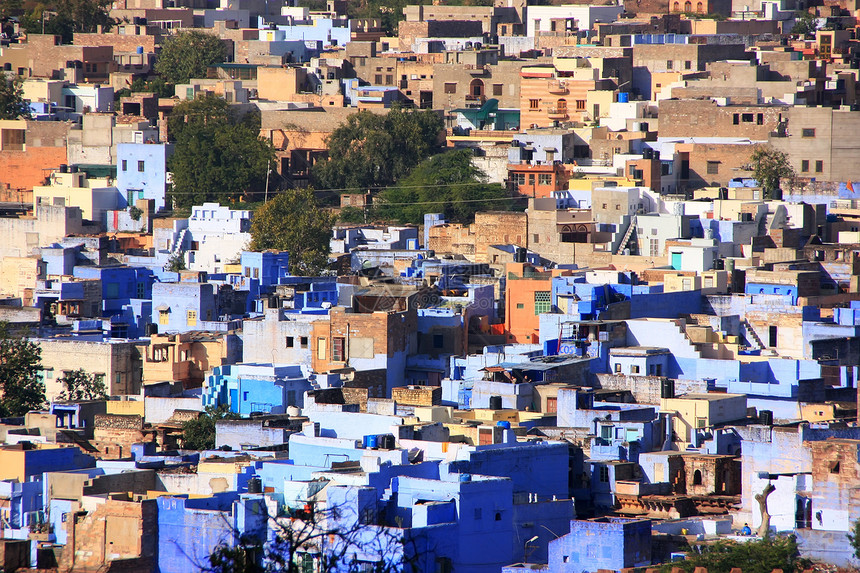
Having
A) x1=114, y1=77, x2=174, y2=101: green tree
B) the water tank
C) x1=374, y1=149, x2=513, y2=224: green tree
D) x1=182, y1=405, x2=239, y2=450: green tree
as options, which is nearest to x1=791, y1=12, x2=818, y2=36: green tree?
x1=114, y1=77, x2=174, y2=101: green tree

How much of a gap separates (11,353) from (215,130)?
63.1ft

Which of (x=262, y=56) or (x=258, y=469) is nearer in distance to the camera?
(x=258, y=469)

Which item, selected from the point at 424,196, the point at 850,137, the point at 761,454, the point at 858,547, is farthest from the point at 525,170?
the point at 858,547

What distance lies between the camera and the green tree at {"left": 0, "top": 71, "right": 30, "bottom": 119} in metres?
56.2

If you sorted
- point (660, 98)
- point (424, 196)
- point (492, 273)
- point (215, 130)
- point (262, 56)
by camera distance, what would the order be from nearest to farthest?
point (492, 273) → point (424, 196) → point (215, 130) → point (660, 98) → point (262, 56)

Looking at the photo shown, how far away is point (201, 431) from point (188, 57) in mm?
35012

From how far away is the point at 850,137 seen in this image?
50.2 metres

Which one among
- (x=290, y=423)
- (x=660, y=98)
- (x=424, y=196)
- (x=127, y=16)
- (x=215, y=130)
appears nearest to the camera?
(x=290, y=423)

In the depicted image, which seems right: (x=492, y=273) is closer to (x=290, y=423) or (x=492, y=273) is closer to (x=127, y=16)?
(x=290, y=423)

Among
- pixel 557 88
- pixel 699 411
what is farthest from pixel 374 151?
pixel 699 411

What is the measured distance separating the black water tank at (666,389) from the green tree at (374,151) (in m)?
21.5

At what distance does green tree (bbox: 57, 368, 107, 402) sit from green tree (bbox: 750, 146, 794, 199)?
18229 millimetres

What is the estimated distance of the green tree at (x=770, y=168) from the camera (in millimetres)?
47281

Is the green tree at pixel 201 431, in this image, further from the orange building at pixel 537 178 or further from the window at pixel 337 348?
the orange building at pixel 537 178
